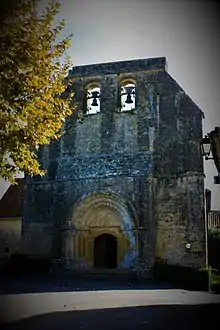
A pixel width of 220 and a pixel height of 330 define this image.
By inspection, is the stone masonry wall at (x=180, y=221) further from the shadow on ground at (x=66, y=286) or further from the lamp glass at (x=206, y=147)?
the lamp glass at (x=206, y=147)

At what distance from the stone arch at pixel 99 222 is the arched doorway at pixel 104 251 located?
509 mm

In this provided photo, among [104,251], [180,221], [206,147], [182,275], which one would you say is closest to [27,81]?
[206,147]

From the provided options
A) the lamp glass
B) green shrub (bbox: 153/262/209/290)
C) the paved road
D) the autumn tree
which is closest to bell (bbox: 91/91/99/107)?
green shrub (bbox: 153/262/209/290)

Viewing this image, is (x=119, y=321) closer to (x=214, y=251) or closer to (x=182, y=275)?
(x=182, y=275)

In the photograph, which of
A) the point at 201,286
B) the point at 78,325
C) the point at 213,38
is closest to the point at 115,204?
the point at 201,286

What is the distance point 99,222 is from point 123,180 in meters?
2.17

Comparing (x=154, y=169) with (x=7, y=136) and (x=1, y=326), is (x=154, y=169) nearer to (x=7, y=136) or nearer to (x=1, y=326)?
(x=7, y=136)

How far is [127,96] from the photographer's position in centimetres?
1670

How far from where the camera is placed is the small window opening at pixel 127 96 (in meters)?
16.7

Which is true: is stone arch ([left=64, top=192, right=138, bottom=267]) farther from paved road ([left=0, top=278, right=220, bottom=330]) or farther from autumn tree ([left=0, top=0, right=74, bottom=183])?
autumn tree ([left=0, top=0, right=74, bottom=183])

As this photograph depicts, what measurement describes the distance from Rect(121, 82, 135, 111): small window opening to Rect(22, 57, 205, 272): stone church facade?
0.15ft

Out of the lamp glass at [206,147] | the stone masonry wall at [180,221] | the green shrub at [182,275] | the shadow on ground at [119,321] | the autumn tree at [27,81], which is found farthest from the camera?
the stone masonry wall at [180,221]

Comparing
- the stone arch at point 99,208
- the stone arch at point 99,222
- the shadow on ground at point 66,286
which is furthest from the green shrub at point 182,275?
the stone arch at point 99,208

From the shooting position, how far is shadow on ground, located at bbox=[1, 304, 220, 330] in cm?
407
